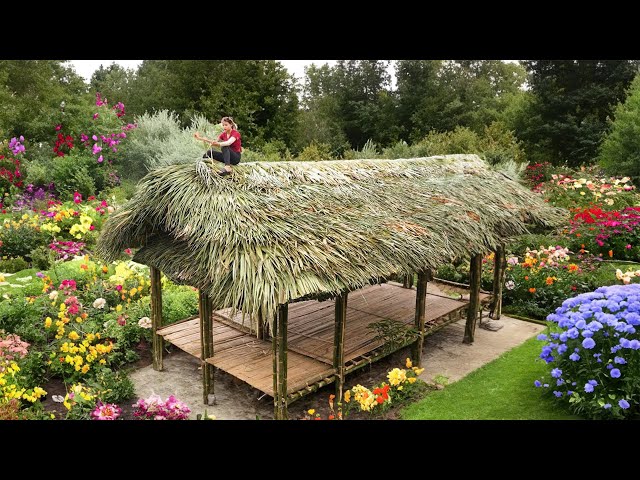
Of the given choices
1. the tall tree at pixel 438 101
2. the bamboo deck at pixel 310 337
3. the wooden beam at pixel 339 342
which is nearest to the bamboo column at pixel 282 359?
the bamboo deck at pixel 310 337

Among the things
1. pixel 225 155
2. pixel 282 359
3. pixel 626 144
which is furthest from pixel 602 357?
pixel 626 144

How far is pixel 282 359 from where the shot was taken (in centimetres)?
588

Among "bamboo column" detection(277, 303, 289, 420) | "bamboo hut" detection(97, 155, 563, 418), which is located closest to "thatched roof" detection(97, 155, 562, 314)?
"bamboo hut" detection(97, 155, 563, 418)

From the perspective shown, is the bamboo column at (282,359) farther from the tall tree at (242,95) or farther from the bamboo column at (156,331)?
the tall tree at (242,95)

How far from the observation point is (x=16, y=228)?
12.4 m

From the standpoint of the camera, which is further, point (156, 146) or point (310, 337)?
point (156, 146)

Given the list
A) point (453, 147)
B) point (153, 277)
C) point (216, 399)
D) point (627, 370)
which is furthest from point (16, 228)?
point (453, 147)

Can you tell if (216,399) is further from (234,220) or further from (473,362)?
(473,362)

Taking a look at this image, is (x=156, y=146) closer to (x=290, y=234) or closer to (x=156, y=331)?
(x=156, y=331)

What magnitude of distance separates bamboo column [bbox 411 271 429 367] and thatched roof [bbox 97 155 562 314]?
22.9 inches

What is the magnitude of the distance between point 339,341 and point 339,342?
0.04 feet

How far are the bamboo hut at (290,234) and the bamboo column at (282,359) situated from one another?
1 centimetres

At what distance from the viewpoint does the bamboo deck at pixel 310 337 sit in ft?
21.7

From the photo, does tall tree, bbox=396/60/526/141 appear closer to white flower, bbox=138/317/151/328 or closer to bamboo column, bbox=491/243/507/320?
bamboo column, bbox=491/243/507/320
